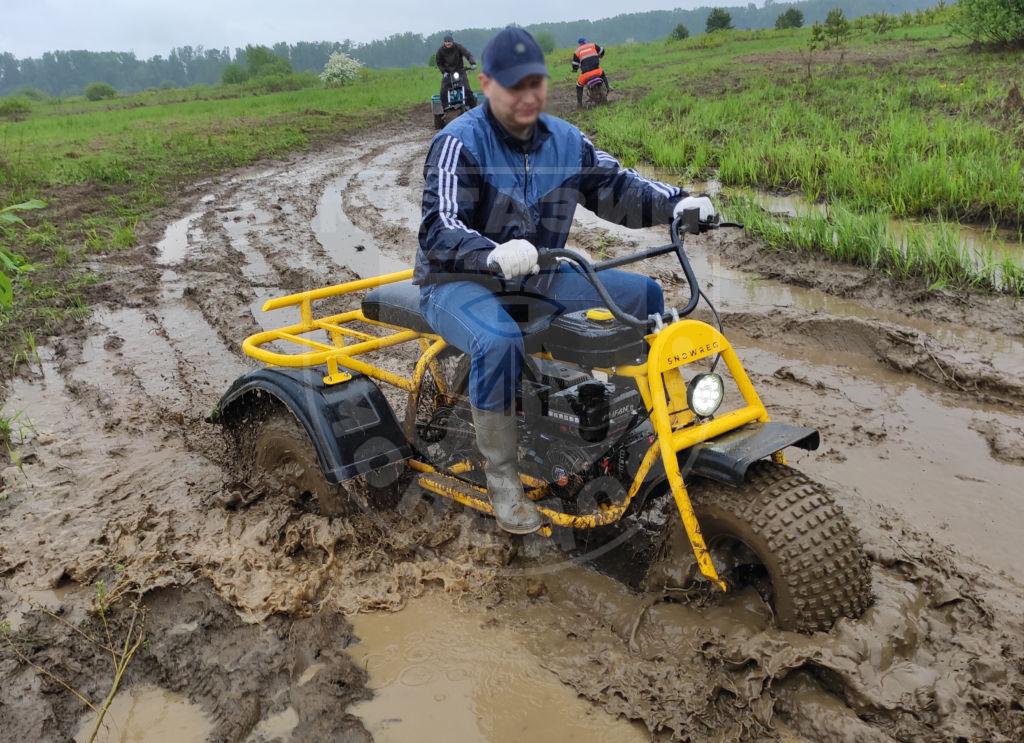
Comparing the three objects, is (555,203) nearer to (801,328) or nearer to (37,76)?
(801,328)

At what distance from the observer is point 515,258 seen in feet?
8.27

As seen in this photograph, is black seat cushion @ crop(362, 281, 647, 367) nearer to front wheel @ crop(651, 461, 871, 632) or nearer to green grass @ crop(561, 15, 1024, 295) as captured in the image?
front wheel @ crop(651, 461, 871, 632)

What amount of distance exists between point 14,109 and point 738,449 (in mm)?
46397

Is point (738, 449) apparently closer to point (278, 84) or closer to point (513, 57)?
point (513, 57)

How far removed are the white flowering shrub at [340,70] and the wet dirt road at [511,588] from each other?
3975cm

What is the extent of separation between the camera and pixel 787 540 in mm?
2482

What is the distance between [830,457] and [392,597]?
234 centimetres

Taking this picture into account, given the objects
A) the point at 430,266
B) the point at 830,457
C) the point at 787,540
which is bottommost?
the point at 830,457

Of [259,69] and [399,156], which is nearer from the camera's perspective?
[399,156]

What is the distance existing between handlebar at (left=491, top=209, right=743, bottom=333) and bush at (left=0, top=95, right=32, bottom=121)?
1611 inches

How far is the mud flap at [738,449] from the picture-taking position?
2555 mm

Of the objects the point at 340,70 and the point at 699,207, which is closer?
the point at 699,207

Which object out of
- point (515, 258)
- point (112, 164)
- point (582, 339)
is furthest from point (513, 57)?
point (112, 164)

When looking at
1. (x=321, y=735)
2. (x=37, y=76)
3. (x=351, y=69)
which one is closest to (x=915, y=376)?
(x=321, y=735)
